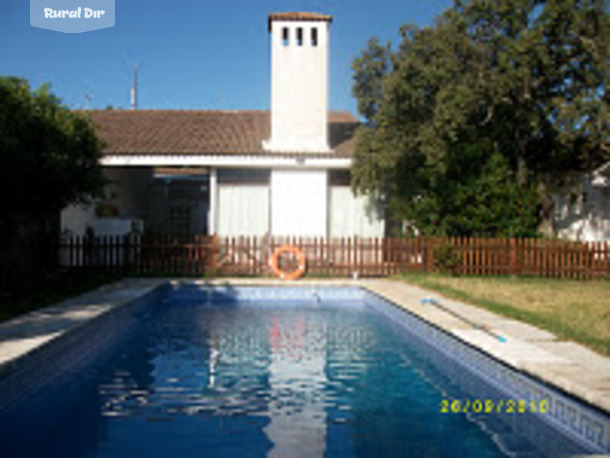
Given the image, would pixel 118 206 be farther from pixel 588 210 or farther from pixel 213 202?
pixel 588 210

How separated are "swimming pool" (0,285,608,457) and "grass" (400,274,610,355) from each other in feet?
4.60

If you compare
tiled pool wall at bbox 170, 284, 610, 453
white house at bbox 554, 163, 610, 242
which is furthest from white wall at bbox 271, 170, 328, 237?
white house at bbox 554, 163, 610, 242

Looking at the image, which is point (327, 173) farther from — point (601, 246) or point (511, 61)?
point (601, 246)

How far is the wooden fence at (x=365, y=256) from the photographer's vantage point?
14578mm

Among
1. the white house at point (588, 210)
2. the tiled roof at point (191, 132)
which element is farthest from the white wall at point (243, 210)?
the white house at point (588, 210)

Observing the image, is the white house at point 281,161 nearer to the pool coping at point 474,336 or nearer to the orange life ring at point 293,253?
the orange life ring at point 293,253

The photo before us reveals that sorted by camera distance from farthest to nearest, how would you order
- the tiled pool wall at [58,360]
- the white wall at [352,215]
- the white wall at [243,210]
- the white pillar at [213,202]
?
the white wall at [352,215] < the white wall at [243,210] < the white pillar at [213,202] < the tiled pool wall at [58,360]

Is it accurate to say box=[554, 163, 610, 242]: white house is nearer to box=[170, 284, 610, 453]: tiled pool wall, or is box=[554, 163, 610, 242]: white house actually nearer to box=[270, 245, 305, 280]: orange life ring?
box=[270, 245, 305, 280]: orange life ring

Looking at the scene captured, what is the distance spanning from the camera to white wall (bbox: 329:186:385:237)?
16.7 meters

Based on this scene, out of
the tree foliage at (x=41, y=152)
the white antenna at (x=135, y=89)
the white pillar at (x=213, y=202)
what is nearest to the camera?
the tree foliage at (x=41, y=152)

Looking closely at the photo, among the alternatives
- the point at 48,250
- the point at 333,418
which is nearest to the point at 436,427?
the point at 333,418

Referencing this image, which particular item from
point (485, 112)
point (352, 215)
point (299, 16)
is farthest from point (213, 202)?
point (485, 112)

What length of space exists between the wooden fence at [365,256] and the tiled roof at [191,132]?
2.72 metres

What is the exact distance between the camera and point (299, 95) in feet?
55.5
